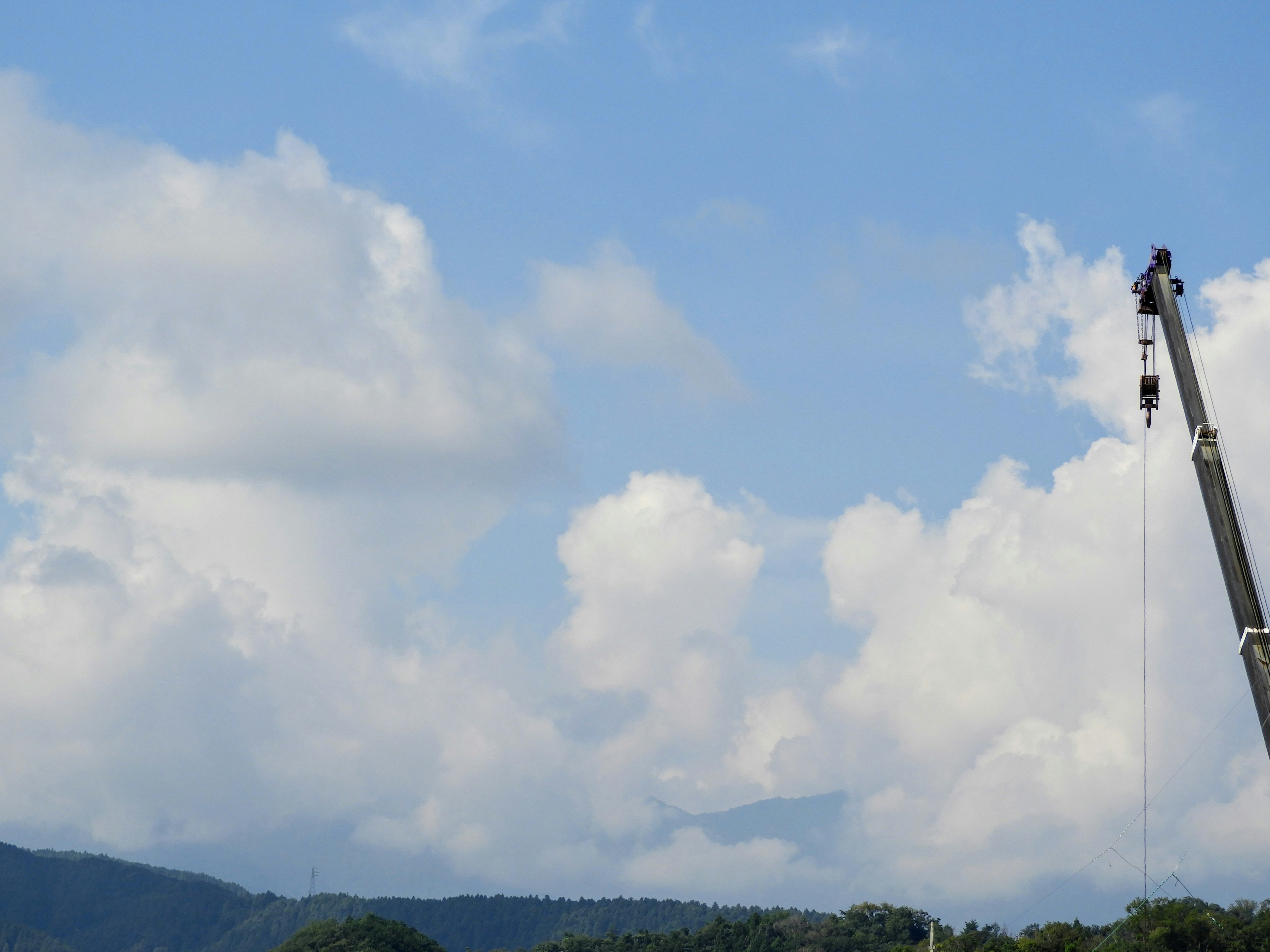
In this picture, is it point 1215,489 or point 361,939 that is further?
point 361,939

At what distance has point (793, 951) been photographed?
165875mm

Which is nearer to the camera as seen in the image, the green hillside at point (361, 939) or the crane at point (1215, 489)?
the crane at point (1215, 489)

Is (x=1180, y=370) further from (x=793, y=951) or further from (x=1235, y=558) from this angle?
(x=793, y=951)

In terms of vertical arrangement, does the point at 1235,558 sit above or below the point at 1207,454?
below

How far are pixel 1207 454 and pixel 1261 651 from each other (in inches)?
206

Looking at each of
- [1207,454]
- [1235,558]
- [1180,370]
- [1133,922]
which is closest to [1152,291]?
[1180,370]

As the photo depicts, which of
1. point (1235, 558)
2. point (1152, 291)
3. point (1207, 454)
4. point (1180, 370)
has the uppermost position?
point (1152, 291)

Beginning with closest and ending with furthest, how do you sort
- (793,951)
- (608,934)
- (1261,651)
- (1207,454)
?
(1261,651), (1207,454), (793,951), (608,934)

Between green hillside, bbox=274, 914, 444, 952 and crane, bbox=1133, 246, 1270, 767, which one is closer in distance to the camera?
crane, bbox=1133, 246, 1270, 767

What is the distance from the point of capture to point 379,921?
579ft

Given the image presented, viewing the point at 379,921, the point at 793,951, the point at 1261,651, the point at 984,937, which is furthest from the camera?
the point at 379,921

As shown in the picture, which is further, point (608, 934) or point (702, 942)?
point (608, 934)

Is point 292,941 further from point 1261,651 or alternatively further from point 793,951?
point 1261,651

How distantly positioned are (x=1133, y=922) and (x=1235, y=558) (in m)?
87.7
